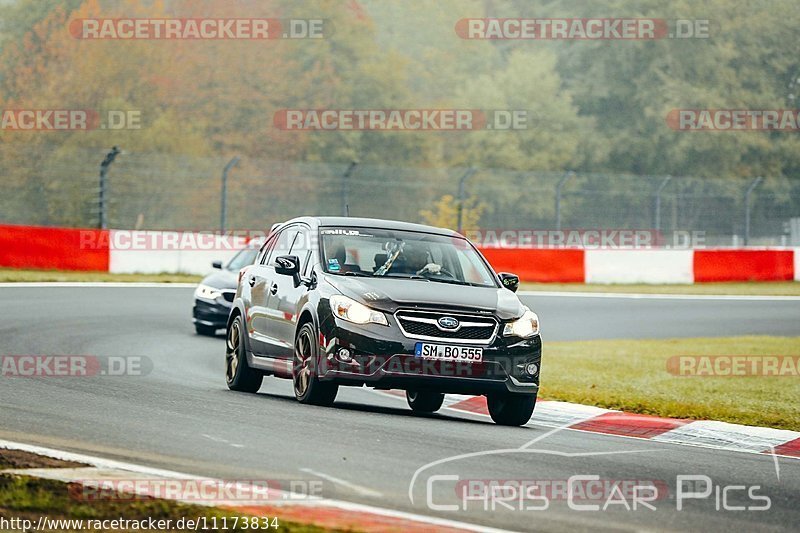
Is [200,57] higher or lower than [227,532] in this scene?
higher

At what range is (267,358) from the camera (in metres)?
12.5

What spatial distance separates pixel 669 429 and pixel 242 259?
9.39 metres

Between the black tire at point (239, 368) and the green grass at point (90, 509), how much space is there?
19.8 feet

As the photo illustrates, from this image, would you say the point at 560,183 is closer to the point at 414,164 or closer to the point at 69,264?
the point at 69,264

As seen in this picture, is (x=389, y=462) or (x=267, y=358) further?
(x=267, y=358)

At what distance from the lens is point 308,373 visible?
11406 mm

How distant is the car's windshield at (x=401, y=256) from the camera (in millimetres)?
11727

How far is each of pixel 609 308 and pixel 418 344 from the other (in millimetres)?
16616

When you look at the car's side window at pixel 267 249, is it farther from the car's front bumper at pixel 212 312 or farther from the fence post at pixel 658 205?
the fence post at pixel 658 205

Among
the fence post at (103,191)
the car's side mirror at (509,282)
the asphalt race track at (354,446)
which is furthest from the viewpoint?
the fence post at (103,191)

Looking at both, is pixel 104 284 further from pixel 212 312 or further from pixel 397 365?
pixel 397 365

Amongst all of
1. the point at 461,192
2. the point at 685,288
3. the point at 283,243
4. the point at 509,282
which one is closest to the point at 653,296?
the point at 685,288

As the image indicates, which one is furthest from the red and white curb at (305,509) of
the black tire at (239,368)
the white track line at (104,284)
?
the white track line at (104,284)

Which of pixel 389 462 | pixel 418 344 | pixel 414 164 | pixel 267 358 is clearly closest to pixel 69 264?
pixel 267 358
